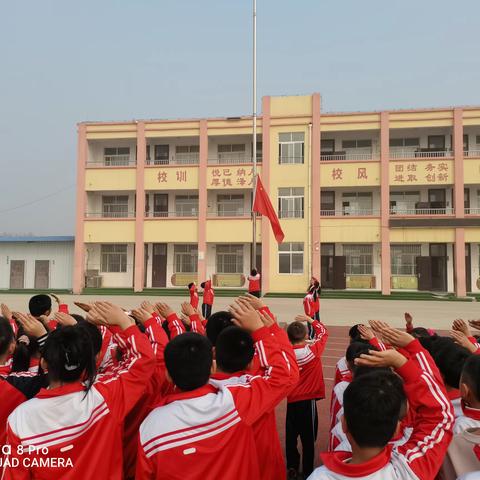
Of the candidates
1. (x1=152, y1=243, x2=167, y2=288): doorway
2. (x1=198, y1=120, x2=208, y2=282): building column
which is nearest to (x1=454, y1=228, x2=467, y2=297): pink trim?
(x1=198, y1=120, x2=208, y2=282): building column

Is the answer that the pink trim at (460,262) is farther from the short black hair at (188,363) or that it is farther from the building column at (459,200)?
the short black hair at (188,363)

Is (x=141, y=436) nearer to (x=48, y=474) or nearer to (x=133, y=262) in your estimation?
(x=48, y=474)

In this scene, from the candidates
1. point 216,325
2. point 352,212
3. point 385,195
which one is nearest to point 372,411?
point 216,325

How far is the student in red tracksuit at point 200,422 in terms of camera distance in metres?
1.74

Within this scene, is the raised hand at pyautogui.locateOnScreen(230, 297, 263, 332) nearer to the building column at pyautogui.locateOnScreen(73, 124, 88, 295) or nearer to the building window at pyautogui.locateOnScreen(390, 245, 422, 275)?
the building window at pyautogui.locateOnScreen(390, 245, 422, 275)

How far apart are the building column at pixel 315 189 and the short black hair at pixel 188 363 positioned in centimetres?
2285

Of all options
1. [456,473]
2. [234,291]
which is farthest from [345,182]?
[456,473]

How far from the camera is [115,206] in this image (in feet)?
93.6

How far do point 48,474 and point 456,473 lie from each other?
1778mm

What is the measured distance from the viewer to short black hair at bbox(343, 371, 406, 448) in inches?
58.2

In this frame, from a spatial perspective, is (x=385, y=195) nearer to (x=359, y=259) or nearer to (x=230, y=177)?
(x=359, y=259)

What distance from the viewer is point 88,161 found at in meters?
27.2

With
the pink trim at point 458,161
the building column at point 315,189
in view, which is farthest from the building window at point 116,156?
the pink trim at point 458,161

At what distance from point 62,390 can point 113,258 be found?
89.8 ft
